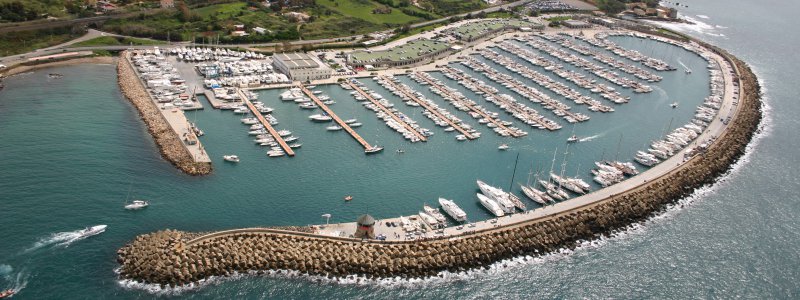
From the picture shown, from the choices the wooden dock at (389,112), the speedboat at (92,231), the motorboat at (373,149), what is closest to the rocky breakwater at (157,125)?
the speedboat at (92,231)

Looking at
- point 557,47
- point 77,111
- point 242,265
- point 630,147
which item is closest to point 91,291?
point 242,265

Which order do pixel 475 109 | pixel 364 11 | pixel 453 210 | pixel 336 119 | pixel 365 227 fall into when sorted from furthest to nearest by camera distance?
pixel 364 11 → pixel 475 109 → pixel 336 119 → pixel 453 210 → pixel 365 227

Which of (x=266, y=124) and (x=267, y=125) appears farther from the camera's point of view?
(x=266, y=124)

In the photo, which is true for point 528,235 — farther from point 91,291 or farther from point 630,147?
point 91,291

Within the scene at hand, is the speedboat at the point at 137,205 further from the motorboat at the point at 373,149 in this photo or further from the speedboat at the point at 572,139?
the speedboat at the point at 572,139

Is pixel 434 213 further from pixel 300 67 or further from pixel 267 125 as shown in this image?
pixel 300 67

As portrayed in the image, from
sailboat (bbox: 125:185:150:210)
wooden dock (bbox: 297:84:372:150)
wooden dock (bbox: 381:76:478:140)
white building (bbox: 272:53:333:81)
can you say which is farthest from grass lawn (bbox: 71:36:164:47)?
sailboat (bbox: 125:185:150:210)

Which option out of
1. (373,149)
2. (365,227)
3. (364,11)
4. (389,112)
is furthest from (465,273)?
(364,11)
